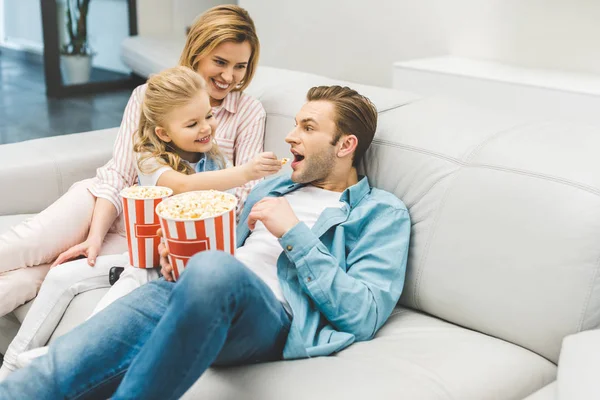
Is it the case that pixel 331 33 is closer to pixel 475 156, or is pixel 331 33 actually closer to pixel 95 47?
pixel 95 47

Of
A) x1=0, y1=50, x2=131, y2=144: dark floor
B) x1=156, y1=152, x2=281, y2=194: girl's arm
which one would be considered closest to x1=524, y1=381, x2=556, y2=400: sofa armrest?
x1=156, y1=152, x2=281, y2=194: girl's arm

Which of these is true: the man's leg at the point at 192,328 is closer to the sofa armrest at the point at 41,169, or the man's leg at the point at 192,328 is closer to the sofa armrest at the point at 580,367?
the sofa armrest at the point at 580,367

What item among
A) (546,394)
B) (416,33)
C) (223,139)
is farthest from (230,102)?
(416,33)

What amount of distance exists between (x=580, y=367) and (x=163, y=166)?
3.76 feet

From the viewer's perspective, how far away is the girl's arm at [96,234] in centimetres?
194

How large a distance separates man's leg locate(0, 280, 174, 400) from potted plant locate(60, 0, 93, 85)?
5451 mm

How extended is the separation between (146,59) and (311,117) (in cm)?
429

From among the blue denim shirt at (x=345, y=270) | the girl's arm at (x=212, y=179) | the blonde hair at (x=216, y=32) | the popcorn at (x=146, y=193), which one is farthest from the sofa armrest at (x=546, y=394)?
the blonde hair at (x=216, y=32)

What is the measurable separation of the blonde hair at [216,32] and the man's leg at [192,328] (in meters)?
0.92

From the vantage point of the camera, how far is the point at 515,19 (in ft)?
12.5

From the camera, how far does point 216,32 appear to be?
2076 millimetres

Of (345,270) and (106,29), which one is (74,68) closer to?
(106,29)

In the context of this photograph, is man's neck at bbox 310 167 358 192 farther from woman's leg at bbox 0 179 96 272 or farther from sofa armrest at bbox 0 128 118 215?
sofa armrest at bbox 0 128 118 215

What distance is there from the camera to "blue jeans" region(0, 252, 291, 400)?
129 cm
